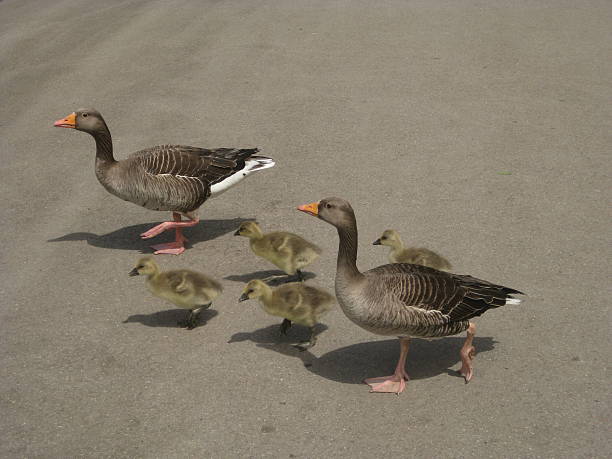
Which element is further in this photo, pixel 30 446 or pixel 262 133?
pixel 262 133

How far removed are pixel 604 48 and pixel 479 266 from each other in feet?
24.6

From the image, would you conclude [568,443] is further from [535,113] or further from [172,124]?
[172,124]

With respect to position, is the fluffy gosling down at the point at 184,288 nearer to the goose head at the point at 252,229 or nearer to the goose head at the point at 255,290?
the goose head at the point at 255,290

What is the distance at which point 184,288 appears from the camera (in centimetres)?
679

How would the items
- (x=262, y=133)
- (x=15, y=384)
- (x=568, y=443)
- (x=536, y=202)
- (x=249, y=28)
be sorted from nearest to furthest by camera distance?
(x=568, y=443) < (x=15, y=384) < (x=536, y=202) < (x=262, y=133) < (x=249, y=28)

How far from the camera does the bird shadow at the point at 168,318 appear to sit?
7.14 metres

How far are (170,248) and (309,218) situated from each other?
1.66 m

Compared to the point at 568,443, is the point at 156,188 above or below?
above

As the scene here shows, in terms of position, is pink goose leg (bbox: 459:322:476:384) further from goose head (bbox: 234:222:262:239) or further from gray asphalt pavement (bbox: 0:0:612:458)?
goose head (bbox: 234:222:262:239)

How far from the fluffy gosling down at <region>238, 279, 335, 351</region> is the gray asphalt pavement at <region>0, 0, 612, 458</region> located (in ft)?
0.99

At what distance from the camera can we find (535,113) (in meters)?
11.1

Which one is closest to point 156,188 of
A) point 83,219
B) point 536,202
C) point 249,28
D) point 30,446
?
point 83,219

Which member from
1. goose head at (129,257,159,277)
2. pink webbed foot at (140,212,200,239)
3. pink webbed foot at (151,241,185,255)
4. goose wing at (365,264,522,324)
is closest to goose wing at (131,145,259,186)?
pink webbed foot at (140,212,200,239)

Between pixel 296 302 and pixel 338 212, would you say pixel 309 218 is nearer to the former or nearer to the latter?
pixel 296 302
